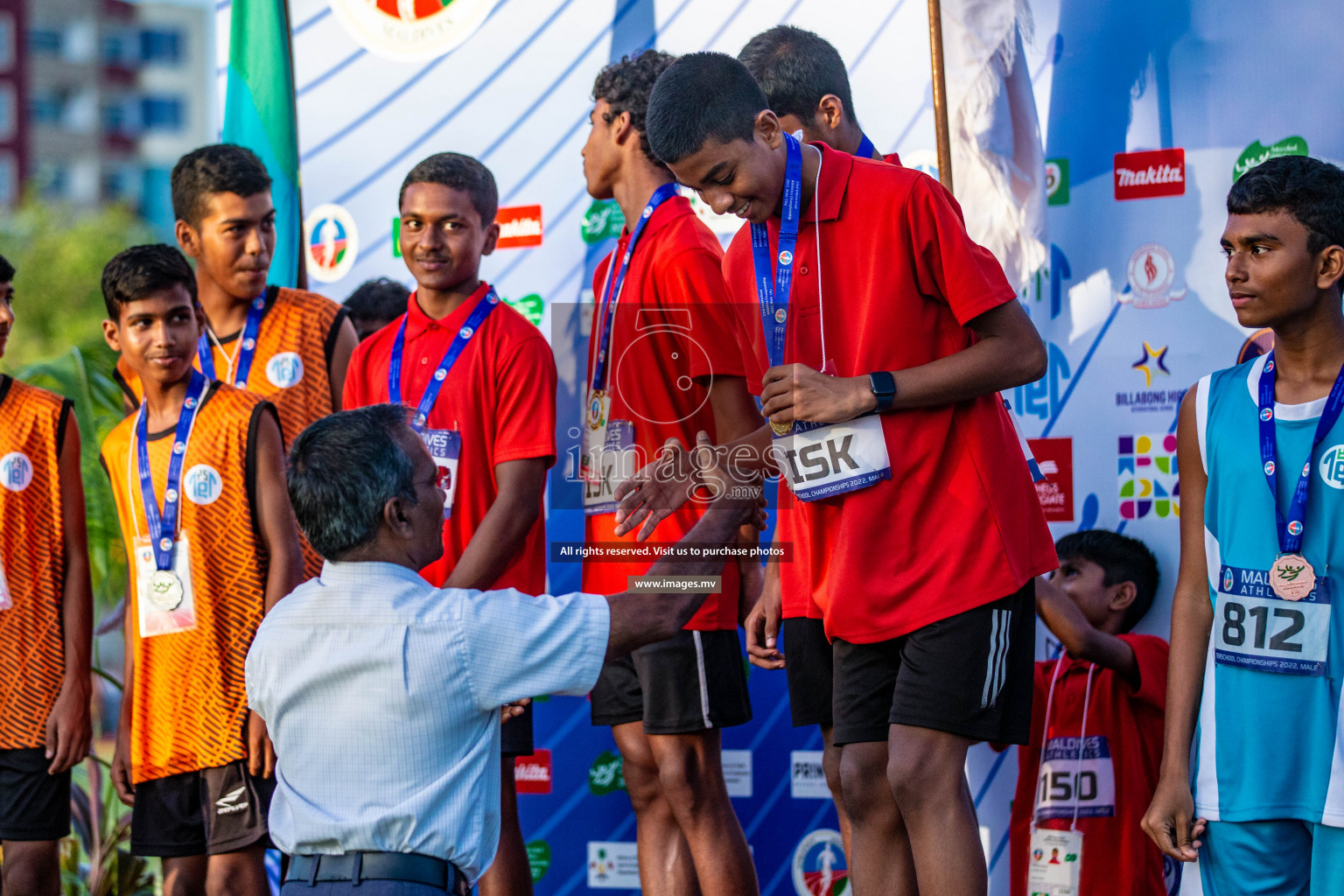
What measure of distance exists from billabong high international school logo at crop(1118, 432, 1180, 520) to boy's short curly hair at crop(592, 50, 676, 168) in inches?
61.0

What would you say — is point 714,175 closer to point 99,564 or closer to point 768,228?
point 768,228

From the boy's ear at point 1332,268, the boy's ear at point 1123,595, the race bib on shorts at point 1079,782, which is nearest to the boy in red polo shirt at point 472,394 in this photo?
the race bib on shorts at point 1079,782

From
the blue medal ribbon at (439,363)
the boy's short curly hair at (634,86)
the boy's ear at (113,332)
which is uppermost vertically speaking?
the boy's short curly hair at (634,86)

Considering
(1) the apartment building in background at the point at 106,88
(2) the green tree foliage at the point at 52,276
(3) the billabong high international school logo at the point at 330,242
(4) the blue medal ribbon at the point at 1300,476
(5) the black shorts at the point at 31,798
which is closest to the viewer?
(4) the blue medal ribbon at the point at 1300,476

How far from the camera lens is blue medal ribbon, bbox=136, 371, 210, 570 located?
3.56m

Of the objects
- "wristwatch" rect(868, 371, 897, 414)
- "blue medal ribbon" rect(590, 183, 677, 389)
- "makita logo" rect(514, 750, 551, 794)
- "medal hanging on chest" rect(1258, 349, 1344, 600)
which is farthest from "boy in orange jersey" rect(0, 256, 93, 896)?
"medal hanging on chest" rect(1258, 349, 1344, 600)

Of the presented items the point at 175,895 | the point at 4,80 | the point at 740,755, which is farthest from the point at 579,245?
the point at 4,80

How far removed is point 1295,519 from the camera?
2613 mm

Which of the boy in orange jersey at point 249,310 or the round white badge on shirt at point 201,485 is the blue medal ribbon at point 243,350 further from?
the round white badge on shirt at point 201,485

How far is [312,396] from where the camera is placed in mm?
3957

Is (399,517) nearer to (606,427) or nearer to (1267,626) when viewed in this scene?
(606,427)

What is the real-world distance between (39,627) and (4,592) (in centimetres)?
14

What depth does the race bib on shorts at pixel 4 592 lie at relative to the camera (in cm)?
391

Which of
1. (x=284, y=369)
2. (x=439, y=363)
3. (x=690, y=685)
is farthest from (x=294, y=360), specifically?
(x=690, y=685)
